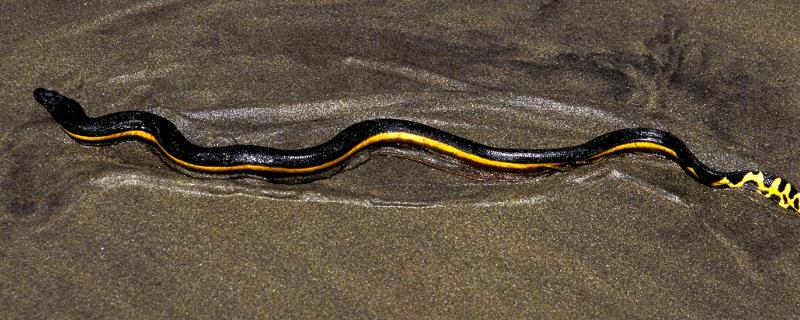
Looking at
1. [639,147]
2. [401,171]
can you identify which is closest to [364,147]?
[401,171]

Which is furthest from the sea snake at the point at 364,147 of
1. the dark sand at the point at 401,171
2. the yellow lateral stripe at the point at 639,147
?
the dark sand at the point at 401,171

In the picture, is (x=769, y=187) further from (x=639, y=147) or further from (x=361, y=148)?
(x=361, y=148)

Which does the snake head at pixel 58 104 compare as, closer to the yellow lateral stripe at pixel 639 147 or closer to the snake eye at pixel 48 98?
the snake eye at pixel 48 98

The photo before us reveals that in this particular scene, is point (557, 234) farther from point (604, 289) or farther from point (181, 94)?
point (181, 94)

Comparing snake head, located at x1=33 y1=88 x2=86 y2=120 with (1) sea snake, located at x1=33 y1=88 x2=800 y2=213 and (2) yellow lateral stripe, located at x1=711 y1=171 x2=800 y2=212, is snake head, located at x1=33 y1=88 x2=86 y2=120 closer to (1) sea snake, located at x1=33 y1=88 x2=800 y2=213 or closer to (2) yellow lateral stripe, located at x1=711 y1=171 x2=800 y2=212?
(1) sea snake, located at x1=33 y1=88 x2=800 y2=213

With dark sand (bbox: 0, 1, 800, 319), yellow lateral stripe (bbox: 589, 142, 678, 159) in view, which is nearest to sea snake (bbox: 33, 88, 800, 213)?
yellow lateral stripe (bbox: 589, 142, 678, 159)

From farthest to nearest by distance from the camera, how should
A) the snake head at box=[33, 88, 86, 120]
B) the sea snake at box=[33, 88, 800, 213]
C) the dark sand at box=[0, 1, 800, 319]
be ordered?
the snake head at box=[33, 88, 86, 120], the sea snake at box=[33, 88, 800, 213], the dark sand at box=[0, 1, 800, 319]
